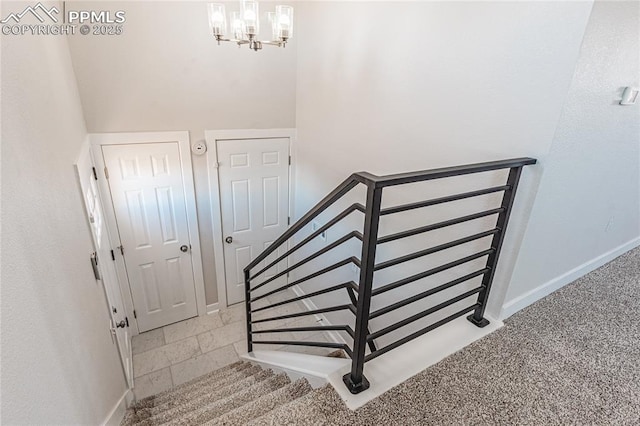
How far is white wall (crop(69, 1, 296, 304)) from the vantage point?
272 cm

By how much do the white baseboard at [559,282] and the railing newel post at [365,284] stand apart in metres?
1.03

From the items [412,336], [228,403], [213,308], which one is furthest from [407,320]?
[213,308]

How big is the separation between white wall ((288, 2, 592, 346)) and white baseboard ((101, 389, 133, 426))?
6.57 feet

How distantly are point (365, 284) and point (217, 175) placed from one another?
2726 mm

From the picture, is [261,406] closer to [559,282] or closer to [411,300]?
[411,300]

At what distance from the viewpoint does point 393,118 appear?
2.38 meters

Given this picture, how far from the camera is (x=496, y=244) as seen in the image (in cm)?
169

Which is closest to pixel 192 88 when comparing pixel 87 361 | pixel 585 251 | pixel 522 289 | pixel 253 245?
pixel 253 245

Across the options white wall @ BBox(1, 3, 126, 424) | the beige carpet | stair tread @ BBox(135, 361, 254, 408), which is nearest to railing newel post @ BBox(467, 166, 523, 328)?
the beige carpet

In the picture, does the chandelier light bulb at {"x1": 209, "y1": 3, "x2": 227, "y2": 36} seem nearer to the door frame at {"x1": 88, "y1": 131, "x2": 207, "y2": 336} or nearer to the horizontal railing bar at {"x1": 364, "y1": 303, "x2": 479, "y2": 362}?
the door frame at {"x1": 88, "y1": 131, "x2": 207, "y2": 336}

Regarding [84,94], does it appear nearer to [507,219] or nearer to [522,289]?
[507,219]

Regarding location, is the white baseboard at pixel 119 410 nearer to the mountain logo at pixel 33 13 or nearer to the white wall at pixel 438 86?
the mountain logo at pixel 33 13

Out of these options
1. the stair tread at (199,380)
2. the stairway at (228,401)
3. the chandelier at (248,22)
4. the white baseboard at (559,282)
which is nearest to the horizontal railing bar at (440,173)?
the white baseboard at (559,282)

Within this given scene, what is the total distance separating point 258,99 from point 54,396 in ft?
9.98
